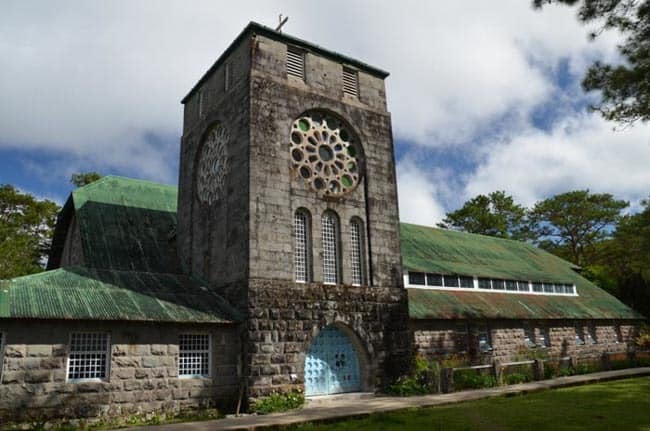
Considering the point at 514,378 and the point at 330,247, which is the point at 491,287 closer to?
the point at 514,378

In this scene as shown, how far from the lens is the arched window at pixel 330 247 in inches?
784

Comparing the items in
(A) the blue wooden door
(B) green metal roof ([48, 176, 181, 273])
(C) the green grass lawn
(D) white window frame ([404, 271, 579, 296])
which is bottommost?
(C) the green grass lawn

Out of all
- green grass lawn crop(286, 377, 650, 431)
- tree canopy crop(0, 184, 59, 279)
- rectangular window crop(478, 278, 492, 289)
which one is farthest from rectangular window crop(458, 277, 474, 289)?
tree canopy crop(0, 184, 59, 279)

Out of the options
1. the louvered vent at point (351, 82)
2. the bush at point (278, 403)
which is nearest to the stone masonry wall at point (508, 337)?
the bush at point (278, 403)

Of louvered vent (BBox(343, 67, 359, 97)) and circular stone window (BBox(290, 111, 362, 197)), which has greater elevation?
louvered vent (BBox(343, 67, 359, 97))

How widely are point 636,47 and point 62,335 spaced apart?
17.1m

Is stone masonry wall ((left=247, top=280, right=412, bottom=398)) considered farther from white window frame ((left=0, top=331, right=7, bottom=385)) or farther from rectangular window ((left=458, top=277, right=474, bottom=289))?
rectangular window ((left=458, top=277, right=474, bottom=289))

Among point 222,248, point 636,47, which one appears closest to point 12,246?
point 222,248

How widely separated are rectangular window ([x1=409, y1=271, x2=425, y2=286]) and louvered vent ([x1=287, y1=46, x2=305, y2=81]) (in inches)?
→ 445

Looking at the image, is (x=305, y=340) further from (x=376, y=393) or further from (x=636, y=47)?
(x=636, y=47)

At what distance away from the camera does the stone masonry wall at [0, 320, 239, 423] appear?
13.9m

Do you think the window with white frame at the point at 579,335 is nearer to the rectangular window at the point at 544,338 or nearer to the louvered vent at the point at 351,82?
the rectangular window at the point at 544,338

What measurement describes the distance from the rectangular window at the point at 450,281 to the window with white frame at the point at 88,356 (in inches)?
698

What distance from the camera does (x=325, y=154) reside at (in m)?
21.3
